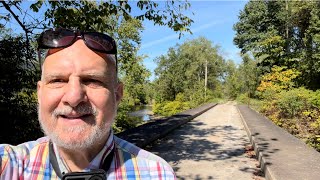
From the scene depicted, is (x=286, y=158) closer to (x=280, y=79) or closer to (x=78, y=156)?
(x=78, y=156)

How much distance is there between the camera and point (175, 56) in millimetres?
50656

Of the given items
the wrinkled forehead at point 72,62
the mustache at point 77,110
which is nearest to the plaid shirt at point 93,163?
the mustache at point 77,110

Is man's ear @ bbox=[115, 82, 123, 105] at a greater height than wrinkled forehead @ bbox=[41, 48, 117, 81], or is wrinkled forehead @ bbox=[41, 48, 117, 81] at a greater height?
wrinkled forehead @ bbox=[41, 48, 117, 81]

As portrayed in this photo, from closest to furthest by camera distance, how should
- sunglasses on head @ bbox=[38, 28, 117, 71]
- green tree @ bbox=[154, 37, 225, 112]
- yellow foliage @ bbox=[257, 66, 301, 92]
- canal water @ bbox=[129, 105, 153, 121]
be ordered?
sunglasses on head @ bbox=[38, 28, 117, 71], yellow foliage @ bbox=[257, 66, 301, 92], canal water @ bbox=[129, 105, 153, 121], green tree @ bbox=[154, 37, 225, 112]

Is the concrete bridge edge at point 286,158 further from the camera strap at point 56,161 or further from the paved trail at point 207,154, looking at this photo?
the camera strap at point 56,161

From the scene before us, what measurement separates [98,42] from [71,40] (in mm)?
105

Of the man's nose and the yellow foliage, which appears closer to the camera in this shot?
the man's nose

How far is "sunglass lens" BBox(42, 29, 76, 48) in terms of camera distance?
1.29 m

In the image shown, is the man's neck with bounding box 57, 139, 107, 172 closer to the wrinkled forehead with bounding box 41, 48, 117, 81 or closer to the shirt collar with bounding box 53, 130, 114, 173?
the shirt collar with bounding box 53, 130, 114, 173

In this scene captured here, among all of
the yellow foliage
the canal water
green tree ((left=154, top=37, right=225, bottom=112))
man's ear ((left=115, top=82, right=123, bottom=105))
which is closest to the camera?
man's ear ((left=115, top=82, right=123, bottom=105))

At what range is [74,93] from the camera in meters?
1.19

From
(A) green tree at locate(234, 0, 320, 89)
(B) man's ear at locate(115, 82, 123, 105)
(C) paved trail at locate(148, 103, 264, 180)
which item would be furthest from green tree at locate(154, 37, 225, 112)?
(B) man's ear at locate(115, 82, 123, 105)

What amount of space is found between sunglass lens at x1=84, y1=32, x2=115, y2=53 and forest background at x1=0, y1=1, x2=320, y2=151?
4.22m

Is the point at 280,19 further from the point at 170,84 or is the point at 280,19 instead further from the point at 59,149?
the point at 59,149
